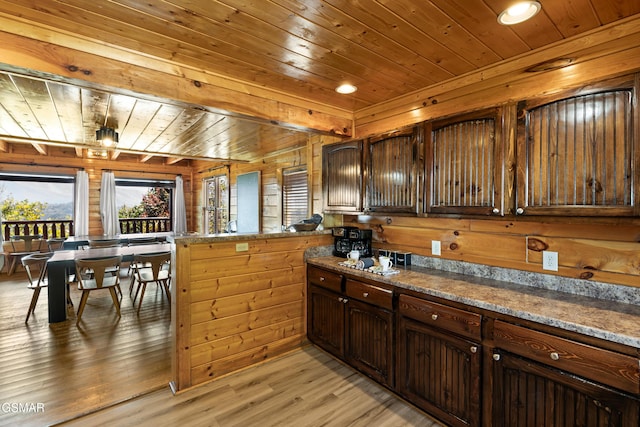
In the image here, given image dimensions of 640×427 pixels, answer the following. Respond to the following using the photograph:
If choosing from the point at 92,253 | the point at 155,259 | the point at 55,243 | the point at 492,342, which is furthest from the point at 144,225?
the point at 492,342

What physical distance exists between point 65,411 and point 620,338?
3.23m

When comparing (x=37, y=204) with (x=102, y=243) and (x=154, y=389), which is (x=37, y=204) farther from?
(x=154, y=389)

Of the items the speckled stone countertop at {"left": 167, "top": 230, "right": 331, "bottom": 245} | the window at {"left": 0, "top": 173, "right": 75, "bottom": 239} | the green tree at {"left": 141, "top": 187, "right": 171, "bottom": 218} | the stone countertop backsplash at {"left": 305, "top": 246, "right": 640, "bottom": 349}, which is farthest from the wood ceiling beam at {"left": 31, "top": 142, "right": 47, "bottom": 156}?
the stone countertop backsplash at {"left": 305, "top": 246, "right": 640, "bottom": 349}

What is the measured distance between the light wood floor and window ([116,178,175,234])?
453 cm

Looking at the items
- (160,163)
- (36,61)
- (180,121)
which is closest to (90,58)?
(36,61)

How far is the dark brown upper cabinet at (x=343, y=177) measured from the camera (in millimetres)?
2891

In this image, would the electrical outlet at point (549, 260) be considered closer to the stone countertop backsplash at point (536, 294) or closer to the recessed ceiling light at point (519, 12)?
the stone countertop backsplash at point (536, 294)

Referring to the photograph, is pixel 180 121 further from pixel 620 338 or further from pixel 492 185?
pixel 620 338

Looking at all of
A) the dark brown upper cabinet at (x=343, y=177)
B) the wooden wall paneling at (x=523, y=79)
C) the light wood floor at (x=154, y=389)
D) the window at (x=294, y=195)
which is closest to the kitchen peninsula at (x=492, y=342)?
the light wood floor at (x=154, y=389)

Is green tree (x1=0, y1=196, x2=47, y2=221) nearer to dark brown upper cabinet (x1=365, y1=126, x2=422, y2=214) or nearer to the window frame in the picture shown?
the window frame

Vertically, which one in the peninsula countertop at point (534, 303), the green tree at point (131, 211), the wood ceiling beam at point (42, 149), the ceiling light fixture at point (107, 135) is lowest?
the peninsula countertop at point (534, 303)

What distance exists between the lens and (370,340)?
7.98 feet

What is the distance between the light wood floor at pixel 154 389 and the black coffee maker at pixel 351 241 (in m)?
1.05

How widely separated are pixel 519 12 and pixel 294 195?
327 centimetres
